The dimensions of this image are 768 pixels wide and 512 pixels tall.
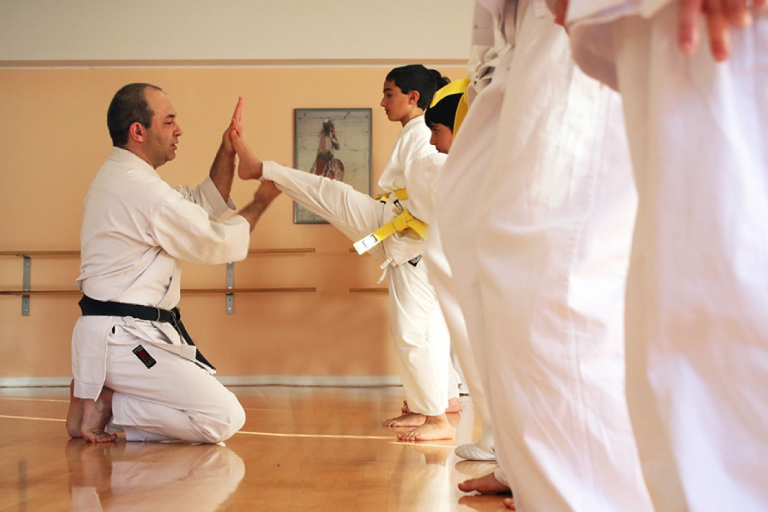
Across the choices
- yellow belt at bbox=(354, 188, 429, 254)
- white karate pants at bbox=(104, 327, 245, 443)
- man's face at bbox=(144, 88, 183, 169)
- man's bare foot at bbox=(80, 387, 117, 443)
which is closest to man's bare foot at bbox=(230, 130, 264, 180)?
man's face at bbox=(144, 88, 183, 169)

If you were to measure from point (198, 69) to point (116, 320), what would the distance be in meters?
3.18

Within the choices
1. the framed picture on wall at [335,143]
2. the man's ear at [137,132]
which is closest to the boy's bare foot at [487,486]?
the man's ear at [137,132]

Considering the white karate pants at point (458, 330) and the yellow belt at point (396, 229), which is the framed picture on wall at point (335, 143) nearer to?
the yellow belt at point (396, 229)

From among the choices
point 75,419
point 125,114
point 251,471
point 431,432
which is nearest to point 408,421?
point 431,432

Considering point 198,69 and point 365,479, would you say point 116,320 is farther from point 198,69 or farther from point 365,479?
point 198,69

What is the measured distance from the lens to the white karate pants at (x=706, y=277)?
0.60 m

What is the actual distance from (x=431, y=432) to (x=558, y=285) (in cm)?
186

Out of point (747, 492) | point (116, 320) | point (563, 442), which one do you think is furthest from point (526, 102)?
point (116, 320)

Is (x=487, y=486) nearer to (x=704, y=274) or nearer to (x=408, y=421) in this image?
(x=704, y=274)

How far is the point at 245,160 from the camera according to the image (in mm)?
3285

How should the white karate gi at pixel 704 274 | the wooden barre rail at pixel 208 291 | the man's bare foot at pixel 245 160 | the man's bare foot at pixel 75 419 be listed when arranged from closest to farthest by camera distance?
the white karate gi at pixel 704 274, the man's bare foot at pixel 75 419, the man's bare foot at pixel 245 160, the wooden barre rail at pixel 208 291

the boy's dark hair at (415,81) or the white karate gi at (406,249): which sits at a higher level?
the boy's dark hair at (415,81)

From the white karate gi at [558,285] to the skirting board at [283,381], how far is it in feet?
14.1

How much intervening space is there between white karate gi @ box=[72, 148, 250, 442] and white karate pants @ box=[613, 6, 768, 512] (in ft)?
7.52
